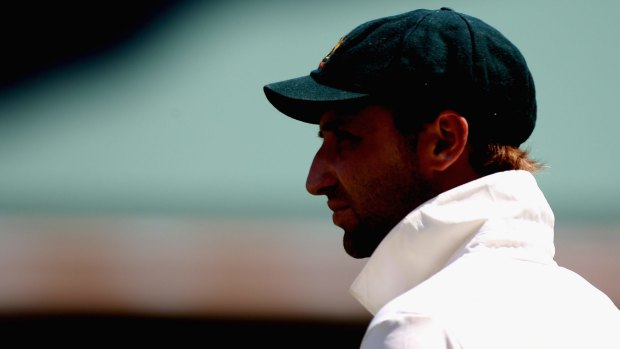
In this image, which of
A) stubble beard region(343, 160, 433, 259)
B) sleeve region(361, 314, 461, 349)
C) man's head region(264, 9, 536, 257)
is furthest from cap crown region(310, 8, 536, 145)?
sleeve region(361, 314, 461, 349)

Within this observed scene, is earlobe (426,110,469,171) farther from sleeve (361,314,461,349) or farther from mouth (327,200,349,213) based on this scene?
sleeve (361,314,461,349)

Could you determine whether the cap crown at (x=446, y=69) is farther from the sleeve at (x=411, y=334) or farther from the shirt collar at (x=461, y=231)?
the sleeve at (x=411, y=334)

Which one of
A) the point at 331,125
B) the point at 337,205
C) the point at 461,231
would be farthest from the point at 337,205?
the point at 461,231

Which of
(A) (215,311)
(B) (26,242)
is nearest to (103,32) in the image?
(B) (26,242)

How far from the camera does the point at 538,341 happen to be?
121 cm

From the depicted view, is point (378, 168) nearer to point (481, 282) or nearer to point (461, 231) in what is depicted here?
point (461, 231)

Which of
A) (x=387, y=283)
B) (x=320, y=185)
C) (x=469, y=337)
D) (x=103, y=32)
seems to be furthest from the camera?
(x=103, y=32)

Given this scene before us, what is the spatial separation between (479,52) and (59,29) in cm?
467

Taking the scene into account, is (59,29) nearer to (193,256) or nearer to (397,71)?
(193,256)

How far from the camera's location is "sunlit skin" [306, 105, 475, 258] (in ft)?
4.71

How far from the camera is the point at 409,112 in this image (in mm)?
1435

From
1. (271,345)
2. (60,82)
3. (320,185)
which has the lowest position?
(271,345)

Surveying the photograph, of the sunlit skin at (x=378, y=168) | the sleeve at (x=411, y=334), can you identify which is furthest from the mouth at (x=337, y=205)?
the sleeve at (x=411, y=334)

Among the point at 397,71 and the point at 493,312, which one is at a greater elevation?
the point at 397,71
